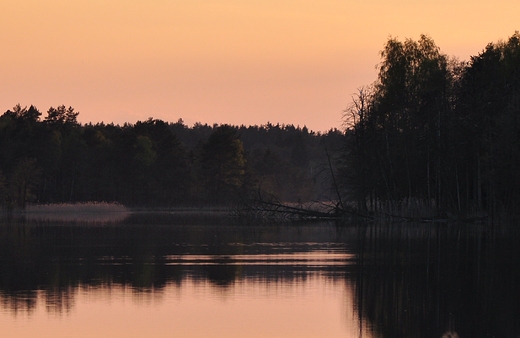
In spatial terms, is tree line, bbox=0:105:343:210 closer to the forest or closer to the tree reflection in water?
the forest

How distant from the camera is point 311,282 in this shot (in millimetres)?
24766

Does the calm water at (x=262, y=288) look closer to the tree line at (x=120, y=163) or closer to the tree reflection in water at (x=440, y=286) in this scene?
the tree reflection in water at (x=440, y=286)

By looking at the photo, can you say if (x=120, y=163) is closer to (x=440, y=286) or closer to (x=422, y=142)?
(x=422, y=142)

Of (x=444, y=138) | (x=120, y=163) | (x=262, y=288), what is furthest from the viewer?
(x=120, y=163)

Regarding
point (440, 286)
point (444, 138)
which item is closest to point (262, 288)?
point (440, 286)

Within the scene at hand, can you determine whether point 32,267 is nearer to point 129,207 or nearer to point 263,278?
point 263,278

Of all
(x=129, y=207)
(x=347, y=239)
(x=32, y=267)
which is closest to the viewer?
(x=32, y=267)

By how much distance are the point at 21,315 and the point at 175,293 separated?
179 inches

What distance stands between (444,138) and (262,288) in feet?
140

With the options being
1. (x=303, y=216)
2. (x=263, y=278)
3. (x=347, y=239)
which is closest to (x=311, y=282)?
(x=263, y=278)

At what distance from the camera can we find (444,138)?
64.0m

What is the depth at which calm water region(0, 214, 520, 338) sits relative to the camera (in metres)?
17.5

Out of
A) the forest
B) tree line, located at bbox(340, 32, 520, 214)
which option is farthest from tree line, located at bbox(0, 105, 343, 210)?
tree line, located at bbox(340, 32, 520, 214)

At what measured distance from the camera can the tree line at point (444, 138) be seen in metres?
57.4
